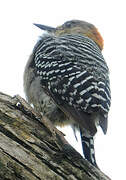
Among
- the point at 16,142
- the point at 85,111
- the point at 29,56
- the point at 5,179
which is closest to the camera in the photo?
the point at 5,179

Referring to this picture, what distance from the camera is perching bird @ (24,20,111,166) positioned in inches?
197

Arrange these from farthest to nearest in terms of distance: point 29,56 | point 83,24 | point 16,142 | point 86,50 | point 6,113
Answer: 1. point 83,24
2. point 29,56
3. point 86,50
4. point 6,113
5. point 16,142

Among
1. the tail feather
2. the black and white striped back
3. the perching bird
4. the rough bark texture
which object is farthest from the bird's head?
the rough bark texture

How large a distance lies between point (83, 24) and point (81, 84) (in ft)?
10.7

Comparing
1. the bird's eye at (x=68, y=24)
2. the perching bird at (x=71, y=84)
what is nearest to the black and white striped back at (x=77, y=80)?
the perching bird at (x=71, y=84)

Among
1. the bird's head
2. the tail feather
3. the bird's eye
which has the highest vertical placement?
the bird's eye

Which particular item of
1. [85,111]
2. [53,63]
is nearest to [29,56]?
[53,63]

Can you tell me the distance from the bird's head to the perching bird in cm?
71

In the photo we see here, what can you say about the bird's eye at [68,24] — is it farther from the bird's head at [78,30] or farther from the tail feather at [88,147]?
the tail feather at [88,147]

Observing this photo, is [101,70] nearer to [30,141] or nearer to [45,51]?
[45,51]

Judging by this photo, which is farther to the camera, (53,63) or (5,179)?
(53,63)

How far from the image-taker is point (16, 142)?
3.96 meters

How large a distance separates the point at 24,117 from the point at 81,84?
1.12 m

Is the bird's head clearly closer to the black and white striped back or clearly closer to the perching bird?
the perching bird
